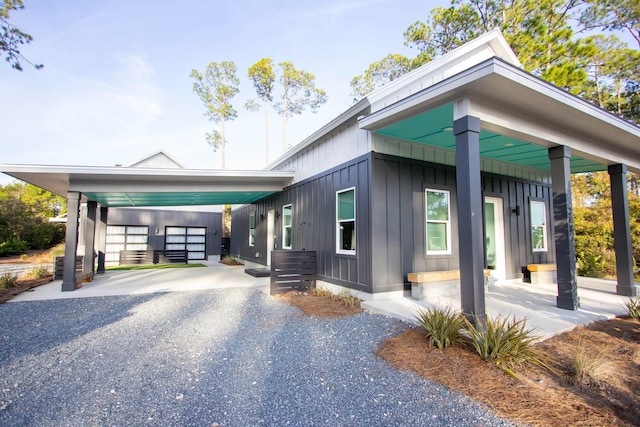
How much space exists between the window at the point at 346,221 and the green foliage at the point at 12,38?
280 inches

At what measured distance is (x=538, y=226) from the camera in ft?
26.9

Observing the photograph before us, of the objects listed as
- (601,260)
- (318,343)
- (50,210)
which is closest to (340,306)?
(318,343)

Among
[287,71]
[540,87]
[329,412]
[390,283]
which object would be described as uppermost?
[287,71]

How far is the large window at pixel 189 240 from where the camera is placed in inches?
656

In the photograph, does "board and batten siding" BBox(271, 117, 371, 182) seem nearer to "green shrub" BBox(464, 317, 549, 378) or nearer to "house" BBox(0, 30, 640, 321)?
"house" BBox(0, 30, 640, 321)

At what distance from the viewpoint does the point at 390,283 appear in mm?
5453

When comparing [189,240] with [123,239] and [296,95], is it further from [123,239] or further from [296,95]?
[296,95]

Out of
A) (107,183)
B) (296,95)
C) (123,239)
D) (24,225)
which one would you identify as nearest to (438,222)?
(107,183)

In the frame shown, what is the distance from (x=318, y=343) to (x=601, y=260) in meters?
11.3

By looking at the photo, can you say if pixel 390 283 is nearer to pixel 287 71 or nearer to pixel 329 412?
pixel 329 412

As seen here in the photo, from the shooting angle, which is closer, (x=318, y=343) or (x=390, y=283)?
(x=318, y=343)

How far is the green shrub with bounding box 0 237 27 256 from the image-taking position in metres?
18.1

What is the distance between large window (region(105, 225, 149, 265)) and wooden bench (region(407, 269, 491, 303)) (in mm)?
15403

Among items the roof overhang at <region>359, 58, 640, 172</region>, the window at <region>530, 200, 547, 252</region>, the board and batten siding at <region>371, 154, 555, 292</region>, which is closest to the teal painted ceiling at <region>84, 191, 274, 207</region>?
the board and batten siding at <region>371, 154, 555, 292</region>
